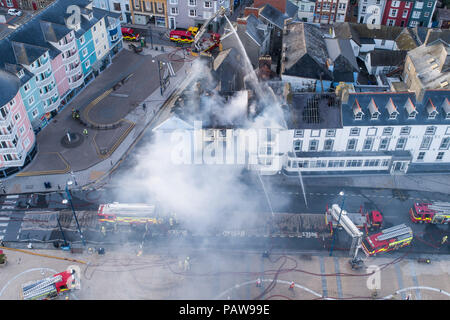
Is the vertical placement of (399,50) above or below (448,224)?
above

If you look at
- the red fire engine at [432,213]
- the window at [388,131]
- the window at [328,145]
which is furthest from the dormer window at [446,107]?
the window at [328,145]

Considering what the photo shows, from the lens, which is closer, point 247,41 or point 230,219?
point 230,219

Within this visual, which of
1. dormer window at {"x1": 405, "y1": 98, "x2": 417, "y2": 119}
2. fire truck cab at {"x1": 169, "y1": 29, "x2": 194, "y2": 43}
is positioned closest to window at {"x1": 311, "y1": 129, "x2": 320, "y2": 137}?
dormer window at {"x1": 405, "y1": 98, "x2": 417, "y2": 119}

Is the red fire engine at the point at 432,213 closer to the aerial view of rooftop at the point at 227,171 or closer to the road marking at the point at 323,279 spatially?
the aerial view of rooftop at the point at 227,171

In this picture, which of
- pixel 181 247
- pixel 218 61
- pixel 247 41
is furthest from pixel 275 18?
pixel 181 247

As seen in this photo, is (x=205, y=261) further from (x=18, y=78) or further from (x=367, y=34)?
(x=367, y=34)

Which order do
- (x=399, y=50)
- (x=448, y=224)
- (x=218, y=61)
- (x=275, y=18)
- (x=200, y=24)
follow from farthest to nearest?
1. (x=200, y=24)
2. (x=275, y=18)
3. (x=399, y=50)
4. (x=218, y=61)
5. (x=448, y=224)

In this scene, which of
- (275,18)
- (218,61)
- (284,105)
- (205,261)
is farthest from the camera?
(275,18)
